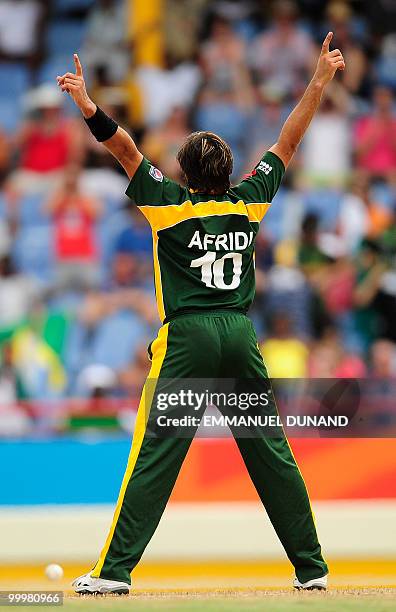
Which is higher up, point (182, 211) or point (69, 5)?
point (69, 5)

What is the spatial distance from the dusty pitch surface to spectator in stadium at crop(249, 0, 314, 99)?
9653 millimetres

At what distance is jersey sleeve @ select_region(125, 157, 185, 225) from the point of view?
6.38 metres

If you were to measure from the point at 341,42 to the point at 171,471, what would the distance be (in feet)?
33.6

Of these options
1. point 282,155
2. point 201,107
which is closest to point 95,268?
point 201,107

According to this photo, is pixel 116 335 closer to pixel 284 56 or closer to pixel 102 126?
pixel 284 56

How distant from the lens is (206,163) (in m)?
6.47

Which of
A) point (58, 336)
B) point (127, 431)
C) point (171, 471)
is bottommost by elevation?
point (171, 471)

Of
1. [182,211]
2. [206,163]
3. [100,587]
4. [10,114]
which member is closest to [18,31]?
[10,114]

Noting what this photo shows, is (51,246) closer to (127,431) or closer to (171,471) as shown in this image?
(127,431)

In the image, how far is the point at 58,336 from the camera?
12.4 m

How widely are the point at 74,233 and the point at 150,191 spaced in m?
7.18

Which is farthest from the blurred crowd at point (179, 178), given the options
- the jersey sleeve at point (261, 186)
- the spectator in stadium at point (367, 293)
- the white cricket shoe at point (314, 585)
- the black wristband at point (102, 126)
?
the black wristband at point (102, 126)

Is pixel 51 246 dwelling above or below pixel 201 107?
below

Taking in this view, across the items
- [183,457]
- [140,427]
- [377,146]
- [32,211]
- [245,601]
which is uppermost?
[377,146]
